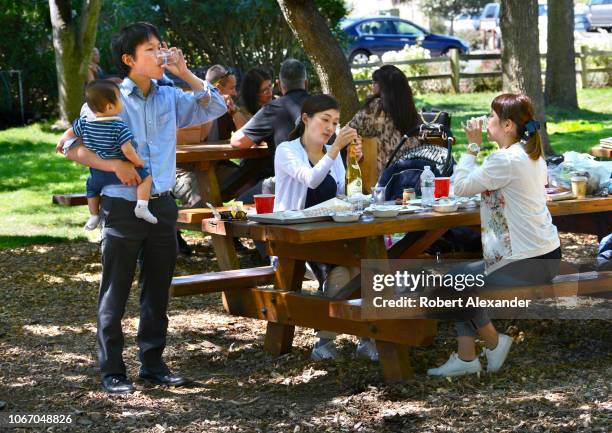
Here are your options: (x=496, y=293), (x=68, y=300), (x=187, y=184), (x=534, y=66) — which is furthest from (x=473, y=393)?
(x=534, y=66)

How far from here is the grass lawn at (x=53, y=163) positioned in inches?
420

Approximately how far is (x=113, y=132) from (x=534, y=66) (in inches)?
289

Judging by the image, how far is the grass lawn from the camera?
10.7 metres

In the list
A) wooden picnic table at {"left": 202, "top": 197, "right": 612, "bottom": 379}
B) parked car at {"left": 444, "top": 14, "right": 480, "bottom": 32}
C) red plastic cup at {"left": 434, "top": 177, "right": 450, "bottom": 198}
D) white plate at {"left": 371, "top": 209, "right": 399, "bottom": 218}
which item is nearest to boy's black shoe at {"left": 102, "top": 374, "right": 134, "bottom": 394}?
wooden picnic table at {"left": 202, "top": 197, "right": 612, "bottom": 379}

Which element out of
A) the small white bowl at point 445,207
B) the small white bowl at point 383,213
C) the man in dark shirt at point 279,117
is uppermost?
the man in dark shirt at point 279,117

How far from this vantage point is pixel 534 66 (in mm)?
11719

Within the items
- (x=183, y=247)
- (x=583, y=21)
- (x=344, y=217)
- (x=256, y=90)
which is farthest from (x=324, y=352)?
(x=583, y=21)

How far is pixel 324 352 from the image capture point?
6113 millimetres

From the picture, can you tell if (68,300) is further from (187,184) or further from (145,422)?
(145,422)

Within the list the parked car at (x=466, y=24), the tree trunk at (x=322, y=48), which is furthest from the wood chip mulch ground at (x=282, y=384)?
the parked car at (x=466, y=24)

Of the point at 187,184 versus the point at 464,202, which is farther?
the point at 187,184

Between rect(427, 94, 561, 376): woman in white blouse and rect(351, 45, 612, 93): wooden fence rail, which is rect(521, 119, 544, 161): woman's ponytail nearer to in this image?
rect(427, 94, 561, 376): woman in white blouse

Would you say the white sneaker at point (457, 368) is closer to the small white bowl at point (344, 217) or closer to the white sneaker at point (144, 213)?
the small white bowl at point (344, 217)

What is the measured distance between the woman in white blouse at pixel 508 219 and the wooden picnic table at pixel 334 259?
0.27 metres
